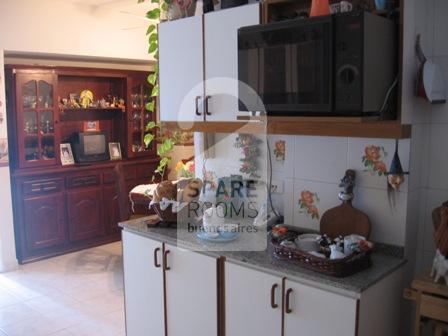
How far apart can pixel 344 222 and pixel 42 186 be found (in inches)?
129

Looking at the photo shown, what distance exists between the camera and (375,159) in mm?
2080

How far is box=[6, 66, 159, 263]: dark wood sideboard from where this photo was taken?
4.30 meters

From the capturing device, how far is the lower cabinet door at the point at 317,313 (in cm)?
168

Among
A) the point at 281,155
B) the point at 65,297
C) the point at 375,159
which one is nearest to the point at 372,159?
the point at 375,159

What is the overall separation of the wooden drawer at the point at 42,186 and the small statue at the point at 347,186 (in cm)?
327

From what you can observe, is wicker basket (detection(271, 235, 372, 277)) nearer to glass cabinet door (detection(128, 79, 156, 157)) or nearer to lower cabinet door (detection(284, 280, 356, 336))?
lower cabinet door (detection(284, 280, 356, 336))

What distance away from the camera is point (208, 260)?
2.14 meters

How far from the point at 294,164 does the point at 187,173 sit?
157 centimetres

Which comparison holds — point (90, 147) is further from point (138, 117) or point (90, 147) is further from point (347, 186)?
point (347, 186)

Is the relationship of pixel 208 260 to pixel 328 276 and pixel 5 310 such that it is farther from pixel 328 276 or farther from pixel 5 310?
pixel 5 310

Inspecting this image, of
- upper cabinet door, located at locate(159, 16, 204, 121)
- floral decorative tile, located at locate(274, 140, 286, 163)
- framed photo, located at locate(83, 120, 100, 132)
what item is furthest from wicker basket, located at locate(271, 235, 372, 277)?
framed photo, located at locate(83, 120, 100, 132)

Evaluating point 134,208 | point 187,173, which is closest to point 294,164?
point 187,173

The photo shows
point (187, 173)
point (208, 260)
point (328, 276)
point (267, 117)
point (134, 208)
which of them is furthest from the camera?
point (134, 208)

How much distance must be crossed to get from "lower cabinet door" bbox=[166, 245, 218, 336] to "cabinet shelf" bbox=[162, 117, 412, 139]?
0.68 meters
